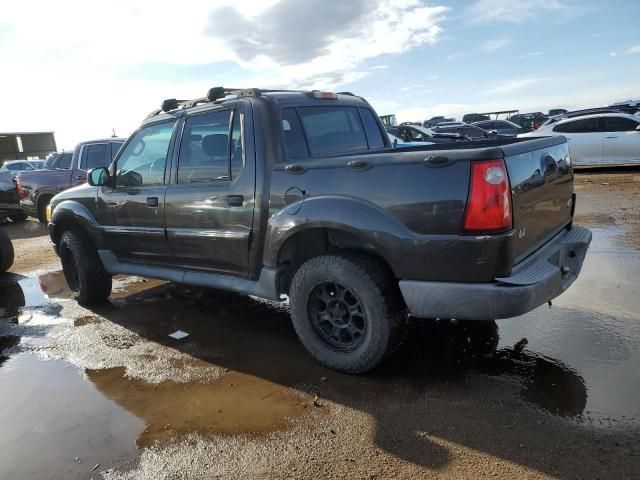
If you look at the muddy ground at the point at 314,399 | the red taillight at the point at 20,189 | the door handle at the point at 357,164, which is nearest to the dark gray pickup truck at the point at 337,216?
the door handle at the point at 357,164

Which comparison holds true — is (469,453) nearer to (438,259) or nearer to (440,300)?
(440,300)

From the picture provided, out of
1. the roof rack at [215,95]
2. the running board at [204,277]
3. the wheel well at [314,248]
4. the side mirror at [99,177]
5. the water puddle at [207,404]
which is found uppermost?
the roof rack at [215,95]

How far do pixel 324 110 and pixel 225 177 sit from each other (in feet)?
3.32

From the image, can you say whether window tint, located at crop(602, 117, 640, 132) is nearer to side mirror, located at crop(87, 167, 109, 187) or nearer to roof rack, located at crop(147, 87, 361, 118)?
roof rack, located at crop(147, 87, 361, 118)

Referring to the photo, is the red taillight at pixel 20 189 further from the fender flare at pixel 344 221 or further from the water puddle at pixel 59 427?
the fender flare at pixel 344 221

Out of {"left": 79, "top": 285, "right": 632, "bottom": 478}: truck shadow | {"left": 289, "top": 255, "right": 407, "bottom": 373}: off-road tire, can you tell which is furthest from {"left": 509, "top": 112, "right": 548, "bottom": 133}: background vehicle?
{"left": 289, "top": 255, "right": 407, "bottom": 373}: off-road tire

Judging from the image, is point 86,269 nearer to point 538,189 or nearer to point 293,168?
point 293,168

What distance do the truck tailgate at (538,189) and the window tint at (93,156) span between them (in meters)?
9.23

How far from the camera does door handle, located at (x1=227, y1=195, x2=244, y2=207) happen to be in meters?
3.59

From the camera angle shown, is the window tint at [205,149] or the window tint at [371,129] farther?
the window tint at [371,129]

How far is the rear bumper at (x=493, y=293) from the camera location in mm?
2658

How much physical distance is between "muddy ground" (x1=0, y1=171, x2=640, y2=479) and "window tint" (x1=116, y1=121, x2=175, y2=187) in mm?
1373

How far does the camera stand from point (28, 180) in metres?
11.4

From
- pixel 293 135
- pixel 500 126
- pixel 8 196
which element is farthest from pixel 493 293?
pixel 500 126
